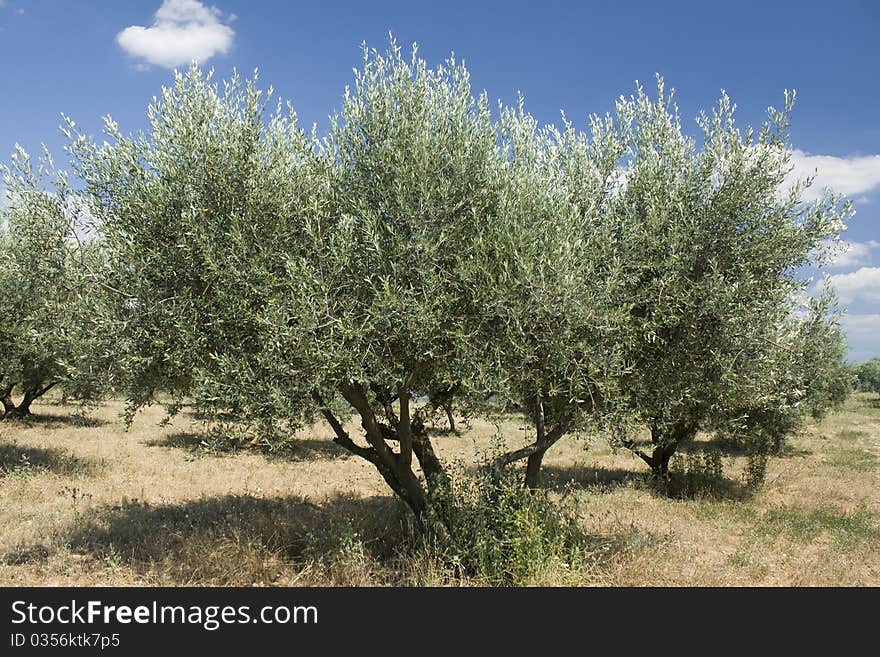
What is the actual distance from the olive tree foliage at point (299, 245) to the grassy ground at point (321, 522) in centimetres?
206

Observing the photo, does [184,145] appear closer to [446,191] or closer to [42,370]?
[446,191]

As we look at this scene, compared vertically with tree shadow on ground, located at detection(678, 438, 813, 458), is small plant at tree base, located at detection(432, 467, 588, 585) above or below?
above

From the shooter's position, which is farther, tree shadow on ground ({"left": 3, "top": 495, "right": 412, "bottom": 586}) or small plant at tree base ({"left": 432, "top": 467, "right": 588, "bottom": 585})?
tree shadow on ground ({"left": 3, "top": 495, "right": 412, "bottom": 586})

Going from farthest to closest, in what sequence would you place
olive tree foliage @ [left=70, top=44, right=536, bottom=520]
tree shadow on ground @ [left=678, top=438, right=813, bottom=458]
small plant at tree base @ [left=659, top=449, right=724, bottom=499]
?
tree shadow on ground @ [left=678, top=438, right=813, bottom=458] < small plant at tree base @ [left=659, top=449, right=724, bottom=499] < olive tree foliage @ [left=70, top=44, right=536, bottom=520]

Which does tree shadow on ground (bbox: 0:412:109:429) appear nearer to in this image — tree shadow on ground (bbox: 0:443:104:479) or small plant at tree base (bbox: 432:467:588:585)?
tree shadow on ground (bbox: 0:443:104:479)

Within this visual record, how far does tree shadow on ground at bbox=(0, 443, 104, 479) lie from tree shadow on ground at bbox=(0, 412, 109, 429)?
8735mm

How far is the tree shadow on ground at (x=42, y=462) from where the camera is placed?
20672 millimetres

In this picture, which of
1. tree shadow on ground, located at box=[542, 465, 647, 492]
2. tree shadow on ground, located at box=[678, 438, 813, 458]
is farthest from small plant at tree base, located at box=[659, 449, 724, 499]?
tree shadow on ground, located at box=[678, 438, 813, 458]

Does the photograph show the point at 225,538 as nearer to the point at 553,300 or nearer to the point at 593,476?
the point at 553,300

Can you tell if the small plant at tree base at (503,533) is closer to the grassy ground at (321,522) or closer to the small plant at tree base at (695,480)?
the grassy ground at (321,522)

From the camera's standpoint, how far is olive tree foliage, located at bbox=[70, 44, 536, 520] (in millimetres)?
8914

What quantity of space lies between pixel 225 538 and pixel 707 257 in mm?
11803

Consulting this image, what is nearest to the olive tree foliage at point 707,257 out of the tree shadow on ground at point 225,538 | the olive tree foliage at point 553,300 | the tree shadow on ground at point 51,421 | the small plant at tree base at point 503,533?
the olive tree foliage at point 553,300

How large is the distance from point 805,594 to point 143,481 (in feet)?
68.6
